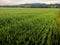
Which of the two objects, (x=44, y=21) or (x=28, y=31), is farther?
(x=44, y=21)

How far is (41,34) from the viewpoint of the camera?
7203 mm

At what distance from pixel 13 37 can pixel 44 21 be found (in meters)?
2.21

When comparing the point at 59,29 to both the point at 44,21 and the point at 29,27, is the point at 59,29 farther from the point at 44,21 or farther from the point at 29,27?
the point at 29,27

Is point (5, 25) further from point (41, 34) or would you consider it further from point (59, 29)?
point (59, 29)

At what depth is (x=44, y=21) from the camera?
8.29m

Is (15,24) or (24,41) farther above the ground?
(15,24)

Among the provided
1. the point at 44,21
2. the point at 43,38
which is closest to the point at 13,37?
the point at 43,38

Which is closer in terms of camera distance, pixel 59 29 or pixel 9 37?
pixel 9 37

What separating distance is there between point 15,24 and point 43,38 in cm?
129

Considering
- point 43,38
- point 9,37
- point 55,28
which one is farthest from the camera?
point 55,28

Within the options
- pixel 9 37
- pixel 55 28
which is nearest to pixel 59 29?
pixel 55 28

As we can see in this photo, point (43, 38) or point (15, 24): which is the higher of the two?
point (15, 24)

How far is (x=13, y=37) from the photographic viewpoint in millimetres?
6598

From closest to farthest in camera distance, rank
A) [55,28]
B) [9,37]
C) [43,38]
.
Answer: [9,37], [43,38], [55,28]
